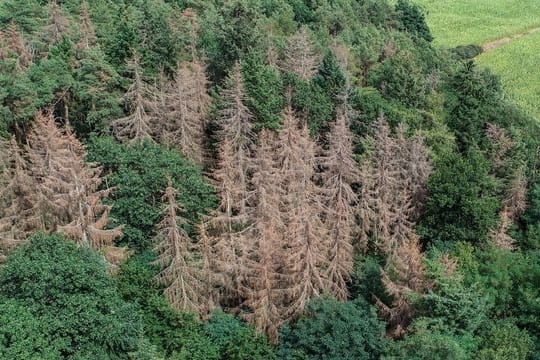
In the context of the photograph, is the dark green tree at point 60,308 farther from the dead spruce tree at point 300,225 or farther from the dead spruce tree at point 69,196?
the dead spruce tree at point 300,225

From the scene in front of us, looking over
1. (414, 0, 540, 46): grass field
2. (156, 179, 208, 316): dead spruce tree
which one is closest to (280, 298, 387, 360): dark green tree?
(156, 179, 208, 316): dead spruce tree

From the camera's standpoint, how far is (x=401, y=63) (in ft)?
203

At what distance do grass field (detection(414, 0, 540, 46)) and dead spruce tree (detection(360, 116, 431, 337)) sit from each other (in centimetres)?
7230

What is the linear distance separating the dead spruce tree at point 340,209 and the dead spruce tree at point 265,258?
3.54 meters

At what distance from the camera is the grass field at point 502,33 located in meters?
91.8

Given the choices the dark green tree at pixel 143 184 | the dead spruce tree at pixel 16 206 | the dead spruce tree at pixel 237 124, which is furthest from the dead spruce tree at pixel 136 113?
the dead spruce tree at pixel 16 206

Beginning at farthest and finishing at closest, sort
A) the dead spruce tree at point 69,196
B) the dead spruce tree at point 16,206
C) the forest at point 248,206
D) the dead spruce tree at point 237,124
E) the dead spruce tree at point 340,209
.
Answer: the dead spruce tree at point 237,124 < the dead spruce tree at point 340,209 < the dead spruce tree at point 16,206 < the dead spruce tree at point 69,196 < the forest at point 248,206

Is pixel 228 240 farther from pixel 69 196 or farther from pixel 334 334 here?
pixel 69 196

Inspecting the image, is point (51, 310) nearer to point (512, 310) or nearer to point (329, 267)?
point (329, 267)

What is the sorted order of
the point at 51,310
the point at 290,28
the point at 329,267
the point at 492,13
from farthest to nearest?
the point at 492,13 < the point at 290,28 < the point at 329,267 < the point at 51,310

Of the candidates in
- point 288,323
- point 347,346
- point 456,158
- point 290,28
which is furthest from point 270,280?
point 290,28

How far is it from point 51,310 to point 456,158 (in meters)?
31.2

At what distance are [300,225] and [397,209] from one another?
10049mm

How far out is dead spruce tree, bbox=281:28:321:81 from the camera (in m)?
61.2
